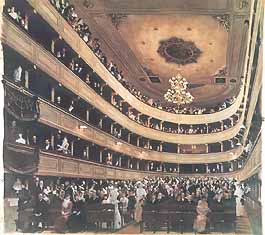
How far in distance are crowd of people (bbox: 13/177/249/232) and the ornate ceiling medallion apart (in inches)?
51.3

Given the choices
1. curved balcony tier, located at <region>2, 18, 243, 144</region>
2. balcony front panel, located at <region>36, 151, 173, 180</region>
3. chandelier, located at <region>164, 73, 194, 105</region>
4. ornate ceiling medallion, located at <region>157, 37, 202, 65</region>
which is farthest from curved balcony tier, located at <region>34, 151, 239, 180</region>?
ornate ceiling medallion, located at <region>157, 37, 202, 65</region>

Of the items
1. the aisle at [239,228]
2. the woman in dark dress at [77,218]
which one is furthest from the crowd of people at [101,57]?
the woman in dark dress at [77,218]

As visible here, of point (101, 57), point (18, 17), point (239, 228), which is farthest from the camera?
point (101, 57)

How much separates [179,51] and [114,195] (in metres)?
1.74

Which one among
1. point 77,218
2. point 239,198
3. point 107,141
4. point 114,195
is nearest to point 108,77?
point 107,141

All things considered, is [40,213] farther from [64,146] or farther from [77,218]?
[64,146]

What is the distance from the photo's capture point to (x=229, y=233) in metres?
7.55

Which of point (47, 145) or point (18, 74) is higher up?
point (18, 74)

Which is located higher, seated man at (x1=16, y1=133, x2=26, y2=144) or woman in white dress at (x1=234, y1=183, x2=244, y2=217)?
seated man at (x1=16, y1=133, x2=26, y2=144)

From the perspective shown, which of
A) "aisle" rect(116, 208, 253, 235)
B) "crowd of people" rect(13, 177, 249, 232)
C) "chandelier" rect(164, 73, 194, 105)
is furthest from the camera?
"chandelier" rect(164, 73, 194, 105)

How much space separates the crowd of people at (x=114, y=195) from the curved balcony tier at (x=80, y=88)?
452mm

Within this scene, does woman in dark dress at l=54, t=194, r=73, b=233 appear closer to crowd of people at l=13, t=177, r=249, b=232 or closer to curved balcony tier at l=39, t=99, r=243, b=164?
crowd of people at l=13, t=177, r=249, b=232

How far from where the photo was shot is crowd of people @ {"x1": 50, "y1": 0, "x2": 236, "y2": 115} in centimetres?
790

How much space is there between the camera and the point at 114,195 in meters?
7.82
